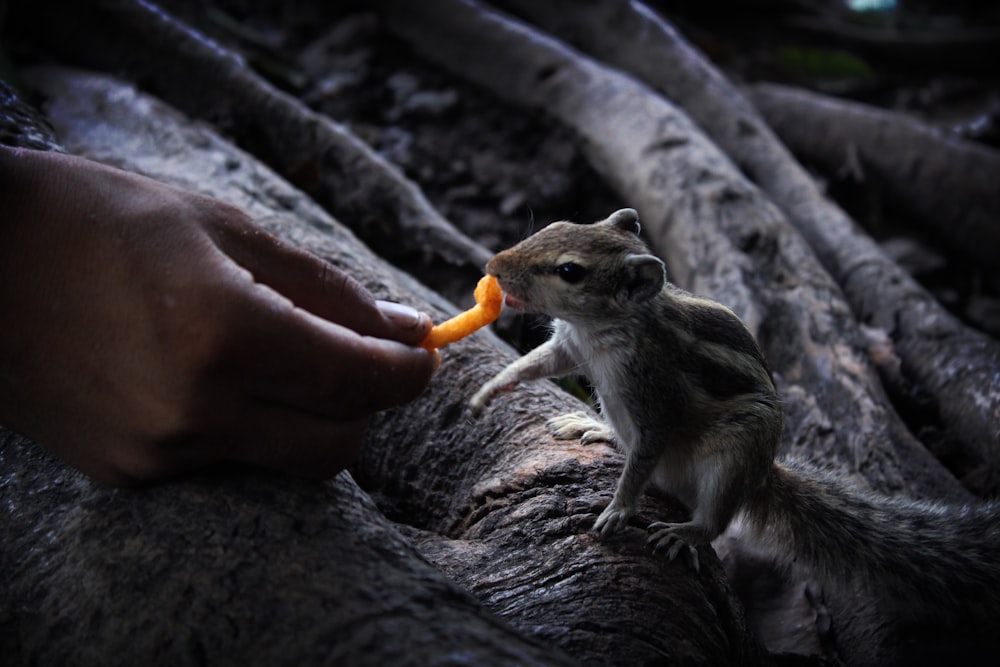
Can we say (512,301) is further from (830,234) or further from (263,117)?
(830,234)

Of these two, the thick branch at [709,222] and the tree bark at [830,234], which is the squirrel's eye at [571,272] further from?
the tree bark at [830,234]

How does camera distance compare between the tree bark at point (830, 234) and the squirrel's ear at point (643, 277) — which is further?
the tree bark at point (830, 234)

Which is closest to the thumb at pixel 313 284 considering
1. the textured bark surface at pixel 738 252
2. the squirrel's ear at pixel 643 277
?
the squirrel's ear at pixel 643 277

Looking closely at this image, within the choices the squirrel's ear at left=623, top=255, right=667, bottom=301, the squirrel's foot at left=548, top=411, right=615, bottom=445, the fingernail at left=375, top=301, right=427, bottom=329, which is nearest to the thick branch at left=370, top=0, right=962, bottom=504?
the squirrel's foot at left=548, top=411, right=615, bottom=445

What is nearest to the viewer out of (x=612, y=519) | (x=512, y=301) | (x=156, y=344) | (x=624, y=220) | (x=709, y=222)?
(x=156, y=344)

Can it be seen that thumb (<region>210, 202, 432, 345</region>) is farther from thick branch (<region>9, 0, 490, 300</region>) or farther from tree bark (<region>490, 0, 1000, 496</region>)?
tree bark (<region>490, 0, 1000, 496</region>)

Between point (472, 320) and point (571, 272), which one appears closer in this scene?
point (472, 320)

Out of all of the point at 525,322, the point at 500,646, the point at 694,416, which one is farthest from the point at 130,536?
the point at 525,322

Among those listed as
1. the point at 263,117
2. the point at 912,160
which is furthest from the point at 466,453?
the point at 912,160
